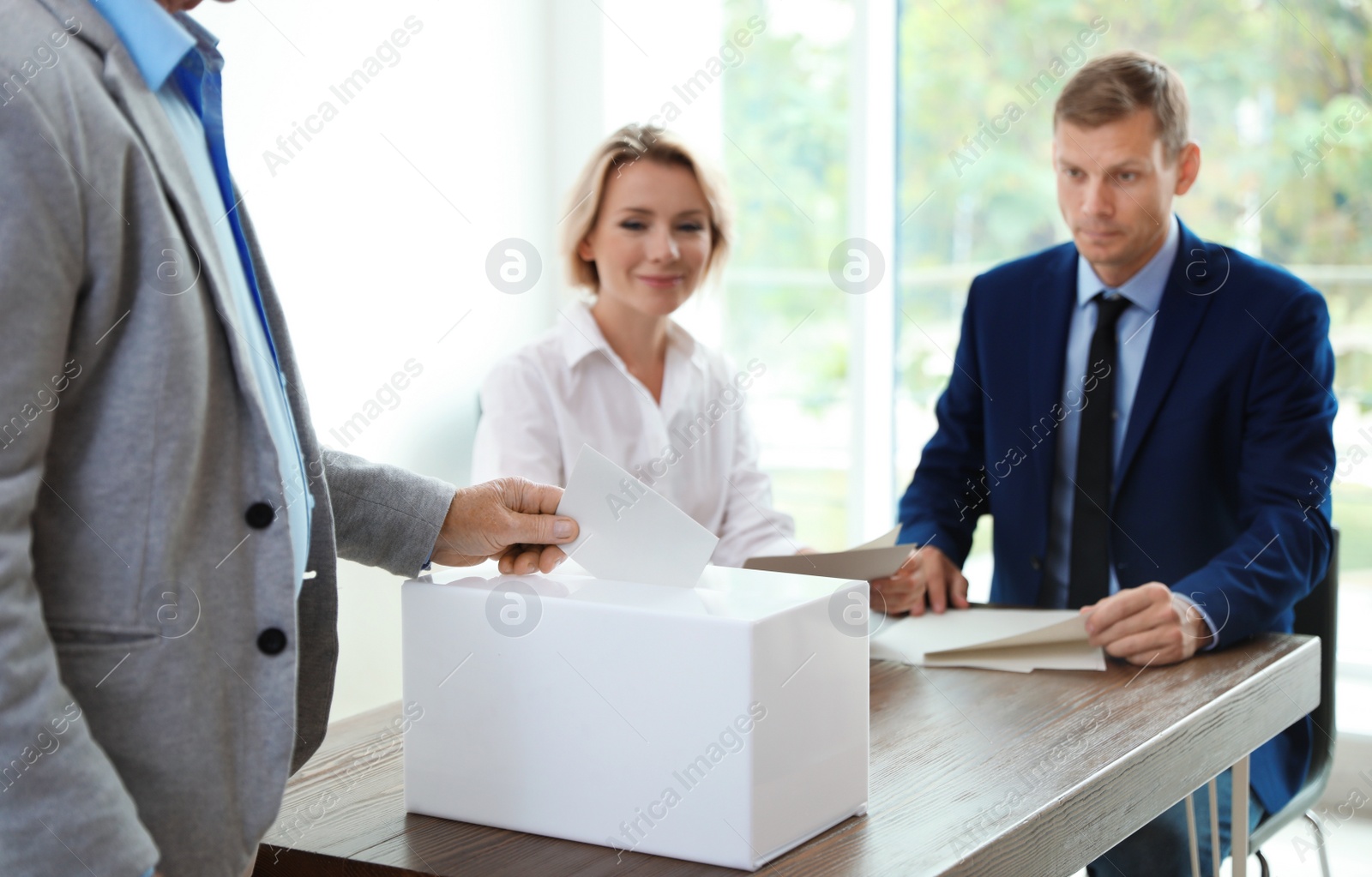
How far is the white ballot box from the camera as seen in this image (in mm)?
1051

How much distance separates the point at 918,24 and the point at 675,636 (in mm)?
3302

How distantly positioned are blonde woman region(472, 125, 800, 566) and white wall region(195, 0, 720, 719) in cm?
35

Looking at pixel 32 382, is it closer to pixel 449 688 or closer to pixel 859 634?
pixel 449 688

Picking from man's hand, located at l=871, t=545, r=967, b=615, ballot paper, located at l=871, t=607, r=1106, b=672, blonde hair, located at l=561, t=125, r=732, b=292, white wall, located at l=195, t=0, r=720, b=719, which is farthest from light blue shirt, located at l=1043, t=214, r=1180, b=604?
white wall, located at l=195, t=0, r=720, b=719

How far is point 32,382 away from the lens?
0.82 metres

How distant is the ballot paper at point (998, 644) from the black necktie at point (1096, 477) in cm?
36

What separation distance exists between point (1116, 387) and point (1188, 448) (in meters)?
0.19

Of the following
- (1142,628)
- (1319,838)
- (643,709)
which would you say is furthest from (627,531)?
(1319,838)

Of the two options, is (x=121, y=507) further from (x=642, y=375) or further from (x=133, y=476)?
(x=642, y=375)

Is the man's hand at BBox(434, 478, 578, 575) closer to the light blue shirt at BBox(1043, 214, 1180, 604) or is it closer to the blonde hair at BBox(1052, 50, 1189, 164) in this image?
the light blue shirt at BBox(1043, 214, 1180, 604)

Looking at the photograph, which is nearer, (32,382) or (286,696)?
(32,382)

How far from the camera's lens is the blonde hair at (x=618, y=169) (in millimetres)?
2840

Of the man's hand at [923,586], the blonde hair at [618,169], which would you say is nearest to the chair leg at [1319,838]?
the man's hand at [923,586]

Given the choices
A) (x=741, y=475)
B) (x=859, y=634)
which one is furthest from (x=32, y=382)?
(x=741, y=475)
